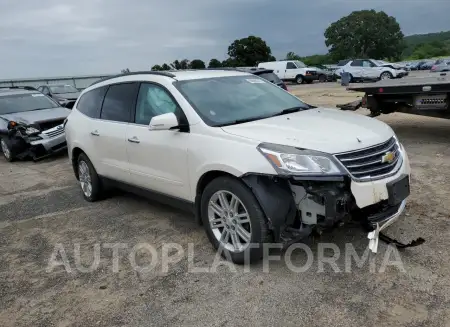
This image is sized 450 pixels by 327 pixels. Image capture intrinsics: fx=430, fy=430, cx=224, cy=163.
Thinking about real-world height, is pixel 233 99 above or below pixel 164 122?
above

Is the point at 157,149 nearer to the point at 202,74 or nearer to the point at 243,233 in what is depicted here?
the point at 202,74

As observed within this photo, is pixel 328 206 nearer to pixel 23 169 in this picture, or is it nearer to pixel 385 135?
pixel 385 135

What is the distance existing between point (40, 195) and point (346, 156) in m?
5.24

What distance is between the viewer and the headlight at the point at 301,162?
129 inches

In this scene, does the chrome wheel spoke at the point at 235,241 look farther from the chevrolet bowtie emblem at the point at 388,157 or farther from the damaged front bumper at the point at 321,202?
the chevrolet bowtie emblem at the point at 388,157

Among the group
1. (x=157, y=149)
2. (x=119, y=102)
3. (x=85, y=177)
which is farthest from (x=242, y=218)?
(x=85, y=177)

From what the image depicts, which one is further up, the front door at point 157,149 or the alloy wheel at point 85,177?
the front door at point 157,149

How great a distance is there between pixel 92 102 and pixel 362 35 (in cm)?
8438

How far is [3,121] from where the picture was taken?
10.2m

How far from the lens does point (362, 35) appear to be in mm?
81875

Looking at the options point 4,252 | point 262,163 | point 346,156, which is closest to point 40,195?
point 4,252

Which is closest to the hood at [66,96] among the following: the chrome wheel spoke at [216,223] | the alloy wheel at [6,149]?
the alloy wheel at [6,149]

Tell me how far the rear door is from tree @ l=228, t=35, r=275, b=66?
52365 mm

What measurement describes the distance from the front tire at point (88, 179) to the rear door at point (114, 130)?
8.8 inches
